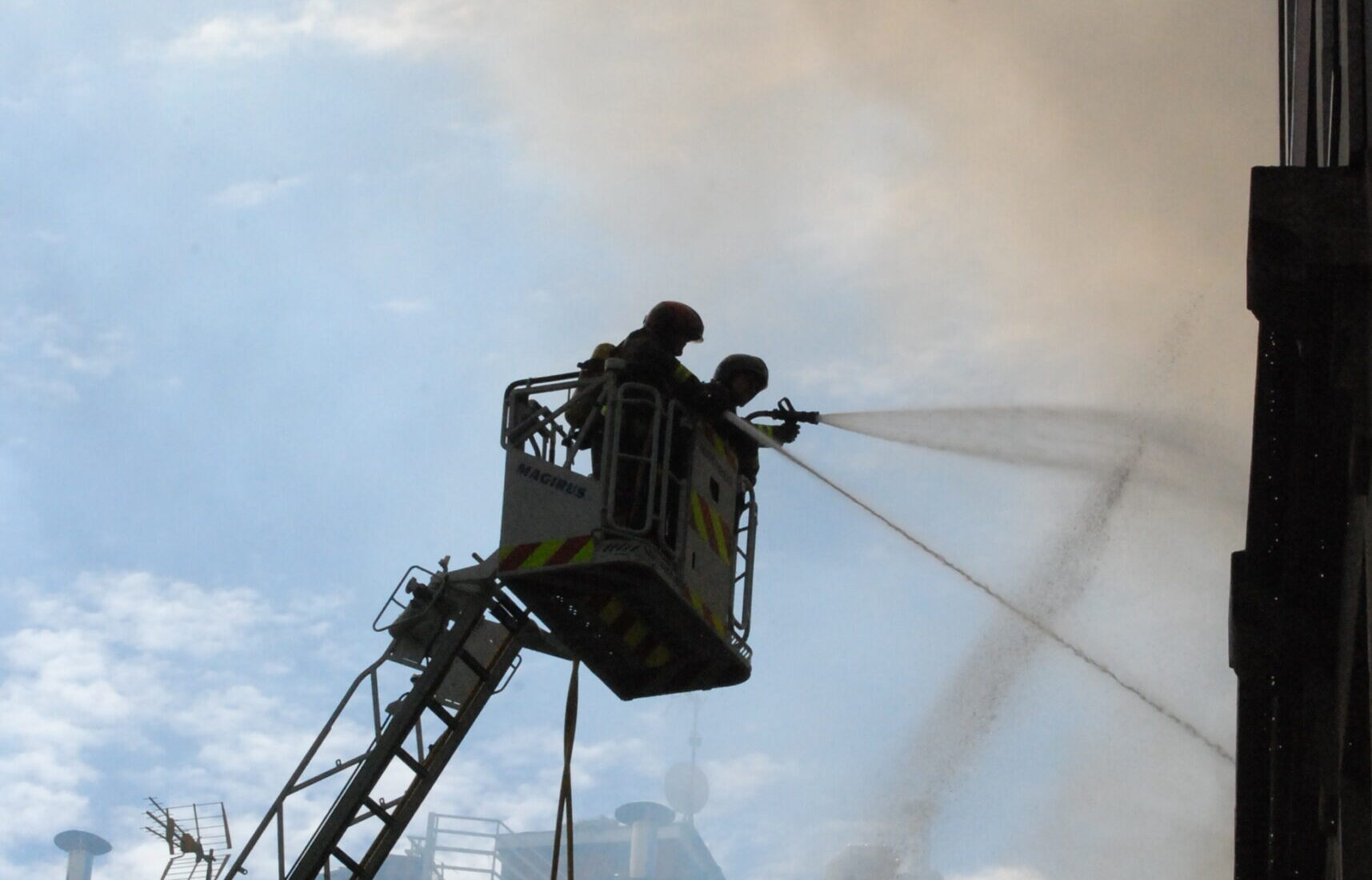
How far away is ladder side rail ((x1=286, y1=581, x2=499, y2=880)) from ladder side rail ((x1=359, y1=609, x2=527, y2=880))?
6cm

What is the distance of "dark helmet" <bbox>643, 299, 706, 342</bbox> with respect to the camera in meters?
12.0

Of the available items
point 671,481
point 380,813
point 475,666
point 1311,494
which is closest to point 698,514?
point 671,481

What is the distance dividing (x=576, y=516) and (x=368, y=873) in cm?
318

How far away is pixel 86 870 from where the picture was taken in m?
111

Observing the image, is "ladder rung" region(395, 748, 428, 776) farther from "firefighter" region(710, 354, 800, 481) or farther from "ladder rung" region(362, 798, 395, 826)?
"firefighter" region(710, 354, 800, 481)

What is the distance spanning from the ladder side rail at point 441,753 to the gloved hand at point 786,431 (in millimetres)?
2153

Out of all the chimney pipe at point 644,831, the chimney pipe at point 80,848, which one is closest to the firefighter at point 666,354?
the chimney pipe at point 80,848

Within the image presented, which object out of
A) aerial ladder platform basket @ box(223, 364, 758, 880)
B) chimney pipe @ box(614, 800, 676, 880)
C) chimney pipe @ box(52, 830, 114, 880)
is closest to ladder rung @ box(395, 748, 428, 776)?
aerial ladder platform basket @ box(223, 364, 758, 880)

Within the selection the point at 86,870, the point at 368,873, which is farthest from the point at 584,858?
the point at 368,873

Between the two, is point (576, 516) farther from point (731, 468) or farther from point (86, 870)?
point (86, 870)

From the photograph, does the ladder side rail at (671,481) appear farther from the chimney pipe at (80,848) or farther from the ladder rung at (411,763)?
the chimney pipe at (80,848)

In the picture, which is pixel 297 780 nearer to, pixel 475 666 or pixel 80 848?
pixel 475 666

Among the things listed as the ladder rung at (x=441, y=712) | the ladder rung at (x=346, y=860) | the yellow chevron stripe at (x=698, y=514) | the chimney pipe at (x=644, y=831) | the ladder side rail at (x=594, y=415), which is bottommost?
the ladder rung at (x=346, y=860)

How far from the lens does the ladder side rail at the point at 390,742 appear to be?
12.0 m
